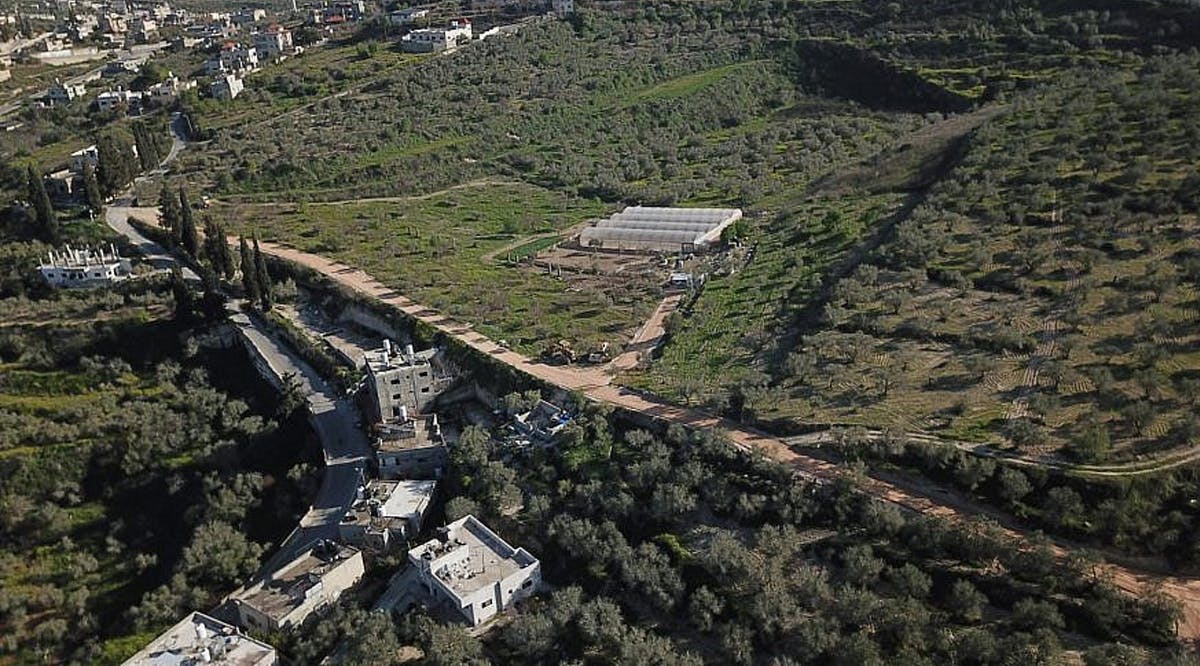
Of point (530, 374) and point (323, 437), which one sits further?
point (323, 437)

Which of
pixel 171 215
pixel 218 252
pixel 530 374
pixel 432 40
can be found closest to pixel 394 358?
pixel 530 374

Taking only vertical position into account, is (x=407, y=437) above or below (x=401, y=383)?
below

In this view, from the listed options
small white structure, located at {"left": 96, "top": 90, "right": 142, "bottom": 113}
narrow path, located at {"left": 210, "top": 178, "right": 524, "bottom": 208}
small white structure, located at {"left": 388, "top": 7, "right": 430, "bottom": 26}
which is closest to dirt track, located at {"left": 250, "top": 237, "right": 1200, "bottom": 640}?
narrow path, located at {"left": 210, "top": 178, "right": 524, "bottom": 208}

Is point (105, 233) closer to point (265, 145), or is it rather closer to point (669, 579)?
point (265, 145)

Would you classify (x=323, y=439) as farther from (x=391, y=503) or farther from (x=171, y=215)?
(x=171, y=215)

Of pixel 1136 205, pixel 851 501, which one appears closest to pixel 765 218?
pixel 1136 205

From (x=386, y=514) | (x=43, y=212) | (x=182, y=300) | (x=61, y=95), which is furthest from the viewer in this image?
(x=61, y=95)

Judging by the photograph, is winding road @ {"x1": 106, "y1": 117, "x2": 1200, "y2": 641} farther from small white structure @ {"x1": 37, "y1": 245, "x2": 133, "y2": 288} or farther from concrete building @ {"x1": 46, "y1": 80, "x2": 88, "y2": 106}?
concrete building @ {"x1": 46, "y1": 80, "x2": 88, "y2": 106}
